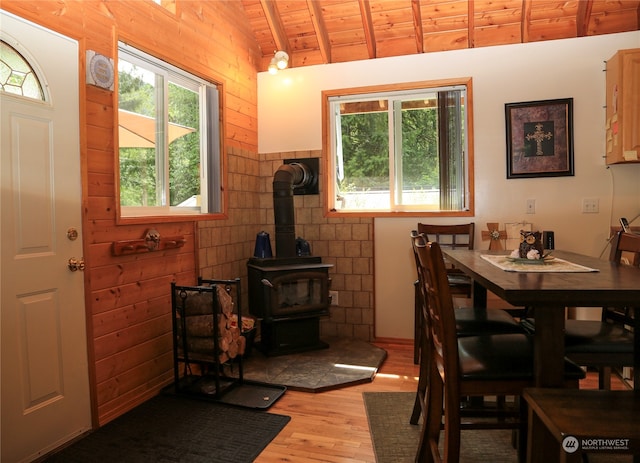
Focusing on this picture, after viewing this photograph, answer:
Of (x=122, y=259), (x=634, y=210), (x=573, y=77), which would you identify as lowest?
(x=122, y=259)

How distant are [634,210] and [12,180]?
4.05 meters

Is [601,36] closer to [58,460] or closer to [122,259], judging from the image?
[122,259]

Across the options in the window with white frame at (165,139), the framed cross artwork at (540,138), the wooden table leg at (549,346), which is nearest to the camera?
the wooden table leg at (549,346)

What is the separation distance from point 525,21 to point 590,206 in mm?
1554

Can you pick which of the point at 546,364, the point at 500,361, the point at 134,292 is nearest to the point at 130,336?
the point at 134,292

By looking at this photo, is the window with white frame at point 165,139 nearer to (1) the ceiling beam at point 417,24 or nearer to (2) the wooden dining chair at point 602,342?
(1) the ceiling beam at point 417,24

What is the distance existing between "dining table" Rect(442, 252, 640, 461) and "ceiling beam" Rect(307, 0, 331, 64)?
2.89m

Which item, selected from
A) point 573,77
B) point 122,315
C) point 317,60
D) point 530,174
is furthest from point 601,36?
point 122,315

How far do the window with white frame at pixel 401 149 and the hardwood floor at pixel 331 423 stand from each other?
1496 mm

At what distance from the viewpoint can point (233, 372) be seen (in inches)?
125

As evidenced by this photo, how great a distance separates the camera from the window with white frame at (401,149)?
382 centimetres

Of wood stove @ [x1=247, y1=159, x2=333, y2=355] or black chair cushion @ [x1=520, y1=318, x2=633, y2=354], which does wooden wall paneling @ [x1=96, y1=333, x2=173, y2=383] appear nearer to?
wood stove @ [x1=247, y1=159, x2=333, y2=355]

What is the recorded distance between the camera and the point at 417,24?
3.75 metres

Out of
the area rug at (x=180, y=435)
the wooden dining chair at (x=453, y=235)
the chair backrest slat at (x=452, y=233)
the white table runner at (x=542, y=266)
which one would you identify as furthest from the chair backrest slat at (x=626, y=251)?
the area rug at (x=180, y=435)
